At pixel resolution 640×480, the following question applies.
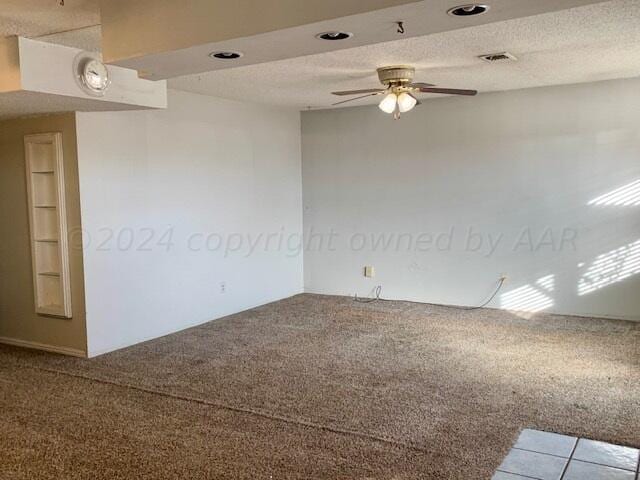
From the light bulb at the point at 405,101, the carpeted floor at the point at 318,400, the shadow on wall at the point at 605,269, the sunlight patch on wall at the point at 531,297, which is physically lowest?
the carpeted floor at the point at 318,400

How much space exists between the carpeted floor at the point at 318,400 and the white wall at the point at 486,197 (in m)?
0.61

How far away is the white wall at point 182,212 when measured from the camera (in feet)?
15.8

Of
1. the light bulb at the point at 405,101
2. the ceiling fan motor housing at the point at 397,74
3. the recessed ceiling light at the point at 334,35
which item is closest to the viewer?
the recessed ceiling light at the point at 334,35

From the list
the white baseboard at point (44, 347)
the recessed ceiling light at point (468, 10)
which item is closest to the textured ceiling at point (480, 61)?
the recessed ceiling light at point (468, 10)

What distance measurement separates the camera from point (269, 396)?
12.4ft

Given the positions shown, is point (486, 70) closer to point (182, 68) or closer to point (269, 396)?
point (182, 68)

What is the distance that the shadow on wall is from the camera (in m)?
5.53

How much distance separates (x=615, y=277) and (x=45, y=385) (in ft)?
17.0

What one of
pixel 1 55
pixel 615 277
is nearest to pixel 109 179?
pixel 1 55

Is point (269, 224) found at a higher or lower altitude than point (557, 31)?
lower

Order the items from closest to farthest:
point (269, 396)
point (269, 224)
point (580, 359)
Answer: point (269, 396) → point (580, 359) → point (269, 224)

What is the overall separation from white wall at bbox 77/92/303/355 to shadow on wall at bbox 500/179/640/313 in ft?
9.55

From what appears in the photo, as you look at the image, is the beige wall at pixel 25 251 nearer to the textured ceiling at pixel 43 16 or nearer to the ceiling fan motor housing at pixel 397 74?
the textured ceiling at pixel 43 16

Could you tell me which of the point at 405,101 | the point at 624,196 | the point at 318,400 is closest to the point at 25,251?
the point at 318,400
